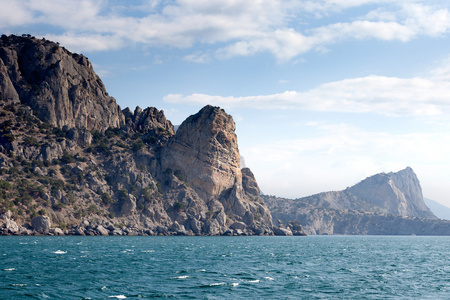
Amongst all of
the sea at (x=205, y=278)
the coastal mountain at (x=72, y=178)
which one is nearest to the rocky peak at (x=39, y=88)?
the coastal mountain at (x=72, y=178)

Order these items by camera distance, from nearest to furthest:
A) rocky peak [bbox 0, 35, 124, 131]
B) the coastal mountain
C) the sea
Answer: the sea, the coastal mountain, rocky peak [bbox 0, 35, 124, 131]

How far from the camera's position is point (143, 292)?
4347 centimetres

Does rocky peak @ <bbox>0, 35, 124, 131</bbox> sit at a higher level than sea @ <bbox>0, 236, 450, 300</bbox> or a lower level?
higher

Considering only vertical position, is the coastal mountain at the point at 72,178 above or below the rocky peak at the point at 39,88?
below

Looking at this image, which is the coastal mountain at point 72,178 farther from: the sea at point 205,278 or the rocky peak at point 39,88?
the sea at point 205,278

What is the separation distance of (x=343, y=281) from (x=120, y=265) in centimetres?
2884

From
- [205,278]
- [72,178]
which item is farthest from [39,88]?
[205,278]

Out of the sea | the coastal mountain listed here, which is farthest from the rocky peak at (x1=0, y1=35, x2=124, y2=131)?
the sea

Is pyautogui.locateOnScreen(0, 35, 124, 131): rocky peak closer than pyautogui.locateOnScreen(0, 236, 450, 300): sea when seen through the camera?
No

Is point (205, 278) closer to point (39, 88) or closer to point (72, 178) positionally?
point (72, 178)

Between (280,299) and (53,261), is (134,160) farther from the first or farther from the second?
(280,299)

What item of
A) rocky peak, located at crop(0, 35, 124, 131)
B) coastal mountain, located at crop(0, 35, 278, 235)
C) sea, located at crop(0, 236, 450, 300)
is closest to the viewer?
sea, located at crop(0, 236, 450, 300)

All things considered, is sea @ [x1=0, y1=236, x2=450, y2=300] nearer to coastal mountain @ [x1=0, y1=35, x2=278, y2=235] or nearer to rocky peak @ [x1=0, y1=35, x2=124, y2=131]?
coastal mountain @ [x1=0, y1=35, x2=278, y2=235]

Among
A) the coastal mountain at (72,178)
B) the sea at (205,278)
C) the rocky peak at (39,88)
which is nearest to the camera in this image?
the sea at (205,278)
